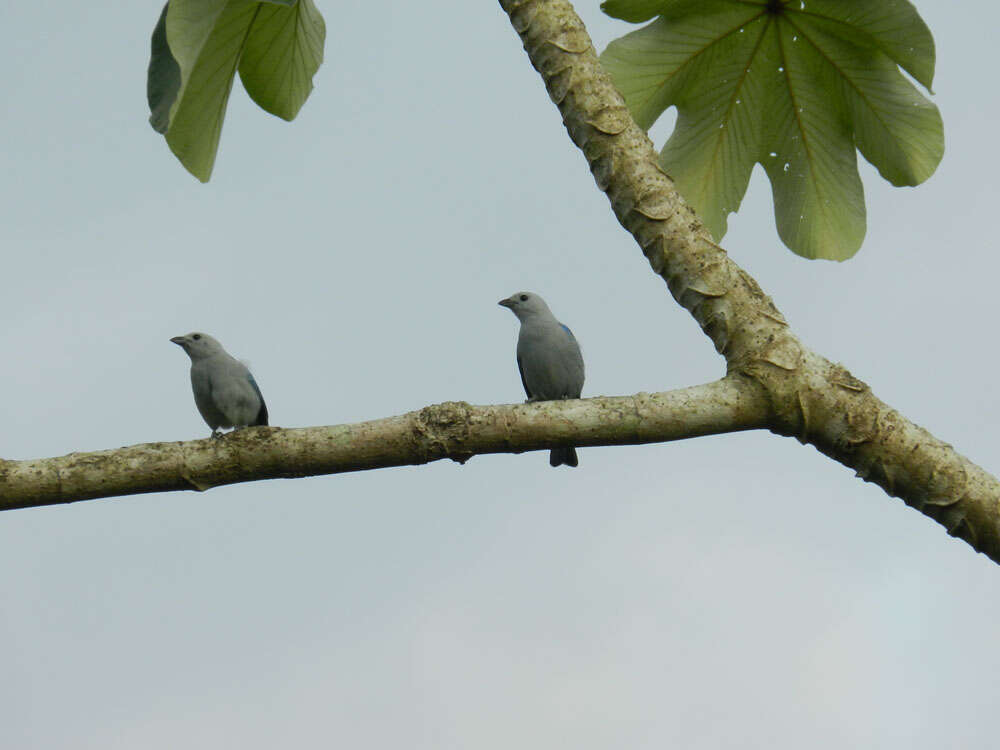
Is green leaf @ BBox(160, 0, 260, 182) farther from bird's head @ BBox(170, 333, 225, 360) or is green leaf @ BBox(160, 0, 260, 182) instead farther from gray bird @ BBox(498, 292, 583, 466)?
gray bird @ BBox(498, 292, 583, 466)

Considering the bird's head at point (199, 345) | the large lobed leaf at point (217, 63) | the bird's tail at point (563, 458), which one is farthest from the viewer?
the bird's tail at point (563, 458)

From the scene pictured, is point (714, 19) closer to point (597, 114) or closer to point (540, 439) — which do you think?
point (597, 114)

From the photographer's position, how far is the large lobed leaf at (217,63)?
4.10 m

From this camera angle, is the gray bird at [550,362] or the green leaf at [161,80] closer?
the green leaf at [161,80]

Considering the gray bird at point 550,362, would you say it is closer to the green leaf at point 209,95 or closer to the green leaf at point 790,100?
the green leaf at point 790,100

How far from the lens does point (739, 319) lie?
3.93m

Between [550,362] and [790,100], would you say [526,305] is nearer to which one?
[550,362]

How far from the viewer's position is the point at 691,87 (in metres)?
5.53

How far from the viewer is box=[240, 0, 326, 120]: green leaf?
5.57m

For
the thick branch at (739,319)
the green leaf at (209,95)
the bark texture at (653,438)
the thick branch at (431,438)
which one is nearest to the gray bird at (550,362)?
the green leaf at (209,95)

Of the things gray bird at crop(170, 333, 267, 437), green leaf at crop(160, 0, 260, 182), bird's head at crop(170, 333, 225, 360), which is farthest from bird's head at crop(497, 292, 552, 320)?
green leaf at crop(160, 0, 260, 182)

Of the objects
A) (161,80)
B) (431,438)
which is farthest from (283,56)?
(431,438)

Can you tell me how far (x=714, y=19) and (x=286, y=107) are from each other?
2.53 metres

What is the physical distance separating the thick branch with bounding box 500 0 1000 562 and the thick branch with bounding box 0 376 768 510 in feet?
0.53
